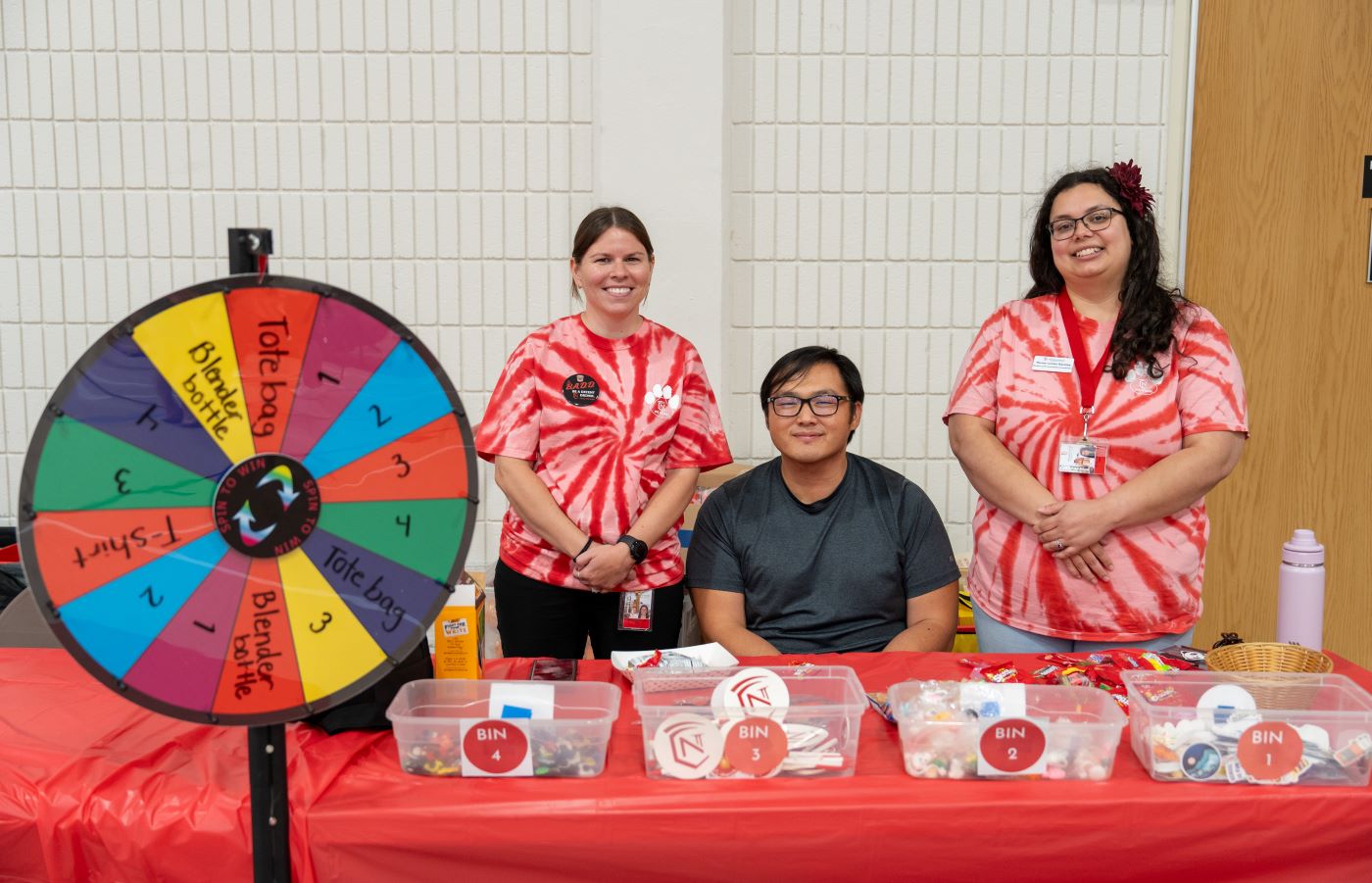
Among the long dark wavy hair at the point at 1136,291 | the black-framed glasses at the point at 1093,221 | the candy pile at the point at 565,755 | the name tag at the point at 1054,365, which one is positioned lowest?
the candy pile at the point at 565,755

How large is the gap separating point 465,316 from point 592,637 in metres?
1.40

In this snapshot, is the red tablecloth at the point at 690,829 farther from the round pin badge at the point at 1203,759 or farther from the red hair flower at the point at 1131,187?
the red hair flower at the point at 1131,187

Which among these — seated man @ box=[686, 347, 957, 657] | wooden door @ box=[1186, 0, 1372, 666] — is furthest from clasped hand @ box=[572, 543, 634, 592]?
wooden door @ box=[1186, 0, 1372, 666]

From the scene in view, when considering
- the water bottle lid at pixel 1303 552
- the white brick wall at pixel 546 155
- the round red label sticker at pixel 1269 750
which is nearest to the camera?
the round red label sticker at pixel 1269 750

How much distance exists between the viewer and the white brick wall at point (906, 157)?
3375 millimetres

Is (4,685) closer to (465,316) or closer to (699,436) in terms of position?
(699,436)

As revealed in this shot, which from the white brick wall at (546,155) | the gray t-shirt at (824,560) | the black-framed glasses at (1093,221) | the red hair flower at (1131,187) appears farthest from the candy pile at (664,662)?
the white brick wall at (546,155)

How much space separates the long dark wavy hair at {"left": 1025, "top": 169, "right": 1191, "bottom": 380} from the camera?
6.95 feet

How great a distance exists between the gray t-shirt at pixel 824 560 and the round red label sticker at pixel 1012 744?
844mm

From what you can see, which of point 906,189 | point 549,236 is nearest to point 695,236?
point 549,236

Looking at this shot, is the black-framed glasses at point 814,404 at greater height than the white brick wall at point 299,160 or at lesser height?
lesser

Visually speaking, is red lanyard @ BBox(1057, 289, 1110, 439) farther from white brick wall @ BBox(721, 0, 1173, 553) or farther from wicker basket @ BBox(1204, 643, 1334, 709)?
white brick wall @ BBox(721, 0, 1173, 553)

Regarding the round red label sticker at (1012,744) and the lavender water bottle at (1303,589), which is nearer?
the round red label sticker at (1012,744)

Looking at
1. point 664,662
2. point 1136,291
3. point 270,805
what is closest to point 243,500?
point 270,805
